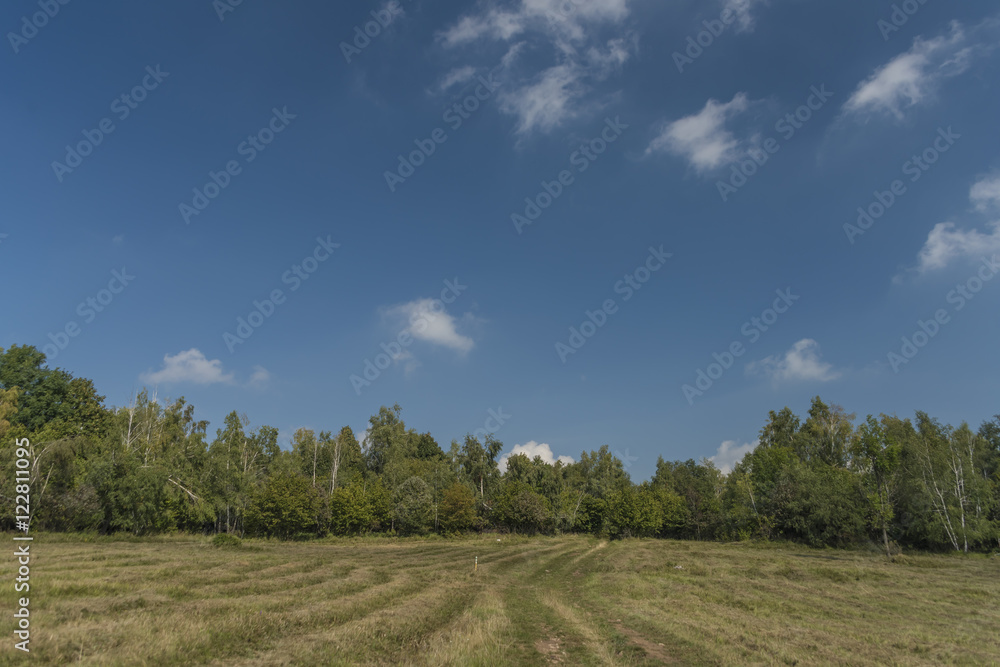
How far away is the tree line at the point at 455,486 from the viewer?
226ft

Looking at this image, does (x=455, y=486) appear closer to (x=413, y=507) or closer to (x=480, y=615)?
(x=413, y=507)

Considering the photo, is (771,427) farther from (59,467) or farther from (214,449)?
(59,467)

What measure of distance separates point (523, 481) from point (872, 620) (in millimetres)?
92077

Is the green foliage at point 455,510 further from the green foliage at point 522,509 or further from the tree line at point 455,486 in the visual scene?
the green foliage at point 522,509

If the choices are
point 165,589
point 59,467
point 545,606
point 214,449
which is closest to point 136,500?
point 59,467

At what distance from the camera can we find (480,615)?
24.5 m

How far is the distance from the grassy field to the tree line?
111ft

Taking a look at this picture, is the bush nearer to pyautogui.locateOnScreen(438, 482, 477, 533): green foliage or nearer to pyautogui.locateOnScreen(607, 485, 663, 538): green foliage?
pyautogui.locateOnScreen(438, 482, 477, 533): green foliage

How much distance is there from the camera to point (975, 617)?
2419cm

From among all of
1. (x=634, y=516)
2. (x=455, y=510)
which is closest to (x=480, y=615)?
(x=455, y=510)

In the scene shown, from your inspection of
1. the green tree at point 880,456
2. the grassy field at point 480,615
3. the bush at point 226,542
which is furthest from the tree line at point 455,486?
the grassy field at point 480,615

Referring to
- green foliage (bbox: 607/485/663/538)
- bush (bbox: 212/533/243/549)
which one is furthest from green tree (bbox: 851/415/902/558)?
bush (bbox: 212/533/243/549)

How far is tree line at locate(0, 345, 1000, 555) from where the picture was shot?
6881 cm

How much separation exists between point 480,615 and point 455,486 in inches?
2797
